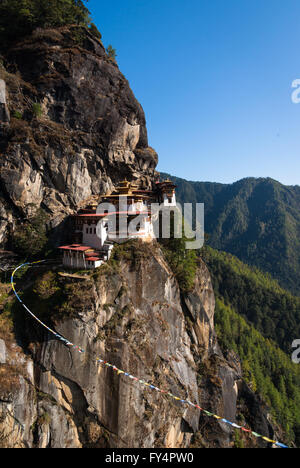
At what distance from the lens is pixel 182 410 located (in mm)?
21500

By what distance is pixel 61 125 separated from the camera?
26.7 meters

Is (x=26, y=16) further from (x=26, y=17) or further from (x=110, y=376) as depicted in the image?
(x=110, y=376)

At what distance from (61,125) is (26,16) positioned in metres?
15.2

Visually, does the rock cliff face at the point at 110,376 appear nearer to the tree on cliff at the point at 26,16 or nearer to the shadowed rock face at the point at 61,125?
the shadowed rock face at the point at 61,125

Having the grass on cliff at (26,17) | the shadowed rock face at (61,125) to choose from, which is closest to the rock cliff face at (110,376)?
the shadowed rock face at (61,125)

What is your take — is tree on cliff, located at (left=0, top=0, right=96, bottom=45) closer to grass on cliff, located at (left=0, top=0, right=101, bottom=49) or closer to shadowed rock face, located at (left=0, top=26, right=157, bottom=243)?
grass on cliff, located at (left=0, top=0, right=101, bottom=49)

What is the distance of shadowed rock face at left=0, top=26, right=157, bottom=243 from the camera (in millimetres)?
22906

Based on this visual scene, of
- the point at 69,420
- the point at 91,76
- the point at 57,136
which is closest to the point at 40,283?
the point at 69,420

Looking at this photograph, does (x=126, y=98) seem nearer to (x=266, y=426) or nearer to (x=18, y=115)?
(x=18, y=115)

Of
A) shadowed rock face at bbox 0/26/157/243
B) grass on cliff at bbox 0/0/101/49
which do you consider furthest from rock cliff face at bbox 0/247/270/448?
grass on cliff at bbox 0/0/101/49

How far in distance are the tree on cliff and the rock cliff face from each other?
32123mm

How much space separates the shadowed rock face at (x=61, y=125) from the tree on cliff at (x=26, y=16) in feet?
7.46

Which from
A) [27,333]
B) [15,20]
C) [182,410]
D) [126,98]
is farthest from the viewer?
[126,98]
